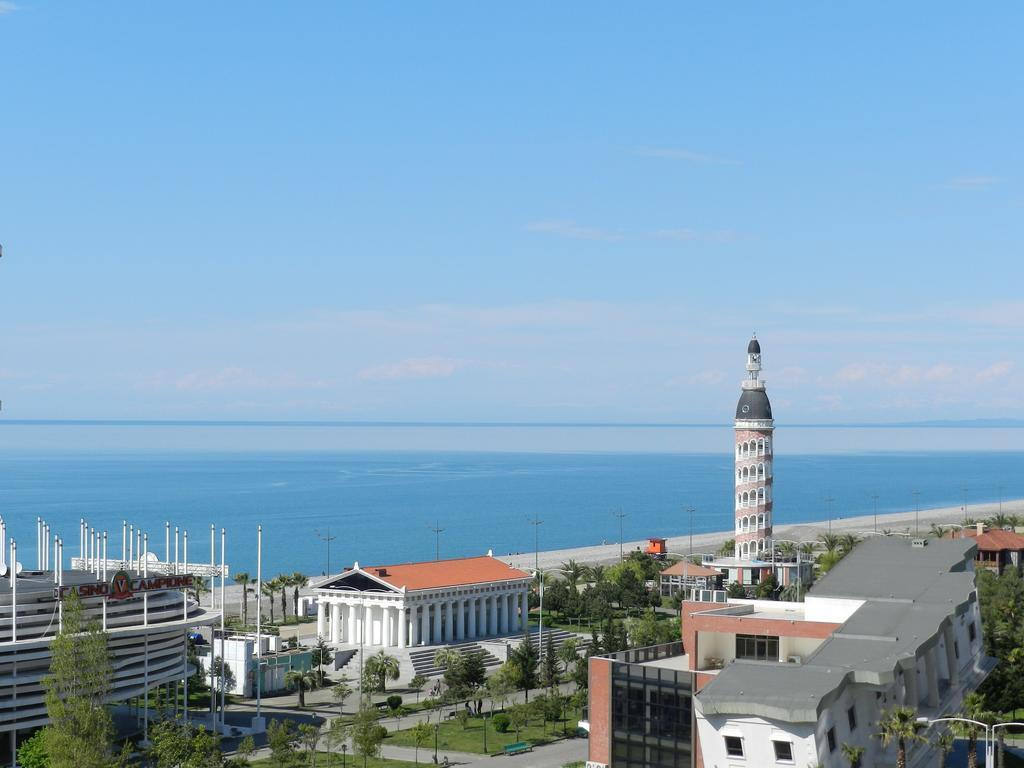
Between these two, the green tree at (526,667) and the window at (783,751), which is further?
the green tree at (526,667)

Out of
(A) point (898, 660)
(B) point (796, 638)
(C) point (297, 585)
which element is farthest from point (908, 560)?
(C) point (297, 585)

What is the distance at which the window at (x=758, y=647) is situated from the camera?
2506 inches

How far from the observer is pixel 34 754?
66.3m

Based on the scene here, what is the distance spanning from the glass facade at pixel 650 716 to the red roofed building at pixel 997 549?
91.3 m

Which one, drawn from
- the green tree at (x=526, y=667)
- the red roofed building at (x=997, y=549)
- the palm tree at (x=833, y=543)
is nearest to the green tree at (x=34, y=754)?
the green tree at (x=526, y=667)

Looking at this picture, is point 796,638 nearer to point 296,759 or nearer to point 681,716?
point 681,716

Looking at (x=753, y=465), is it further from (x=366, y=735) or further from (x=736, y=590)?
(x=366, y=735)

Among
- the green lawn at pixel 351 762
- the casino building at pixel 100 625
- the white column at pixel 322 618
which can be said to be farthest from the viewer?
the white column at pixel 322 618

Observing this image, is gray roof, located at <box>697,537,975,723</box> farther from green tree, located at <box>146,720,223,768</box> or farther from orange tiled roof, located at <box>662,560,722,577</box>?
orange tiled roof, located at <box>662,560,722,577</box>

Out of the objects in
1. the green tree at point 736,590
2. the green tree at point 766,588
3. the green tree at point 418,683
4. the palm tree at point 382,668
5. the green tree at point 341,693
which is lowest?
the green tree at point 418,683

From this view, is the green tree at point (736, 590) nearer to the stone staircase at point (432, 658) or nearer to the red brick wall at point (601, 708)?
the stone staircase at point (432, 658)

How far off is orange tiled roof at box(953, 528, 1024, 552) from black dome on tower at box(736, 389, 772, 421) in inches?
1158

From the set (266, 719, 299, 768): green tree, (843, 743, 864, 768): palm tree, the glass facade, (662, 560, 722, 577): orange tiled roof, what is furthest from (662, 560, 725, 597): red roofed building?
(843, 743, 864, 768): palm tree

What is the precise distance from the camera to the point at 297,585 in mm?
137000
